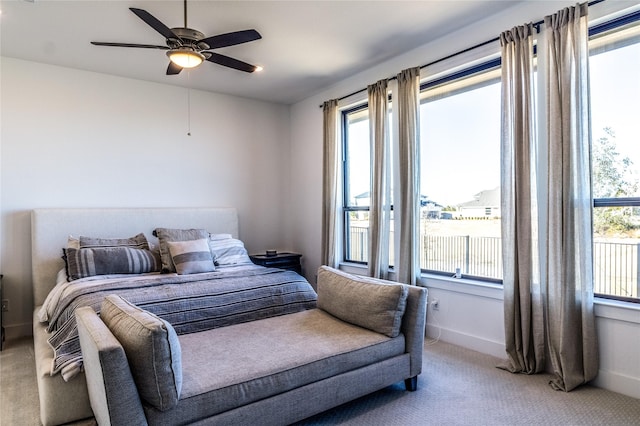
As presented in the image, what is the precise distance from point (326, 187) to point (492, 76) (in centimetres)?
232

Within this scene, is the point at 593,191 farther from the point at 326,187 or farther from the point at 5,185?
the point at 5,185

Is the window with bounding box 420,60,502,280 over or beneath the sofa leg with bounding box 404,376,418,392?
over

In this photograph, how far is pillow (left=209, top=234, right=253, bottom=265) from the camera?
4.31 metres

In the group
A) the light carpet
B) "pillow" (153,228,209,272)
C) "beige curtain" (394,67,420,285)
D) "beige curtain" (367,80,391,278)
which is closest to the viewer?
the light carpet

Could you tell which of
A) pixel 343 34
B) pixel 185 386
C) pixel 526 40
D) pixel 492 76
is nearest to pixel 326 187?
pixel 343 34

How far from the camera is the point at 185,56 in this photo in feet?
8.66

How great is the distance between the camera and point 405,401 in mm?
2486

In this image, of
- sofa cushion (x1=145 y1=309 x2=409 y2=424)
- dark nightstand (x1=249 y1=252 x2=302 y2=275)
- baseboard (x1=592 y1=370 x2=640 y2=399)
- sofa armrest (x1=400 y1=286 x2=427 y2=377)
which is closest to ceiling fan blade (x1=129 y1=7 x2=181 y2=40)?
sofa cushion (x1=145 y1=309 x2=409 y2=424)

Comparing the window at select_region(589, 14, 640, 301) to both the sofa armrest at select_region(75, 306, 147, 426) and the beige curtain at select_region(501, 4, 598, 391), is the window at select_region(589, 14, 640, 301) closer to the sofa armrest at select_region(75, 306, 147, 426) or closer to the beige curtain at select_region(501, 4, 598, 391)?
the beige curtain at select_region(501, 4, 598, 391)

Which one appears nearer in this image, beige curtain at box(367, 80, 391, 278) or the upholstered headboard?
the upholstered headboard

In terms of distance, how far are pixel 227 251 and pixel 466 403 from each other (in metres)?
2.93

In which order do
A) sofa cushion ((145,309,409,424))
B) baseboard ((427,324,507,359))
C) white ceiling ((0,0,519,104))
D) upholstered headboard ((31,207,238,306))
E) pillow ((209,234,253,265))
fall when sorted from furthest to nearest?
1. pillow ((209,234,253,265))
2. upholstered headboard ((31,207,238,306))
3. baseboard ((427,324,507,359))
4. white ceiling ((0,0,519,104))
5. sofa cushion ((145,309,409,424))

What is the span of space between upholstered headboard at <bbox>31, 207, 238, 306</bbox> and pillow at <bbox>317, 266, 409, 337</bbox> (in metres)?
2.45

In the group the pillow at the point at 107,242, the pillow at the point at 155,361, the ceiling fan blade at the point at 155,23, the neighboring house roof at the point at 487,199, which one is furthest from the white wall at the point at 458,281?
the pillow at the point at 155,361
